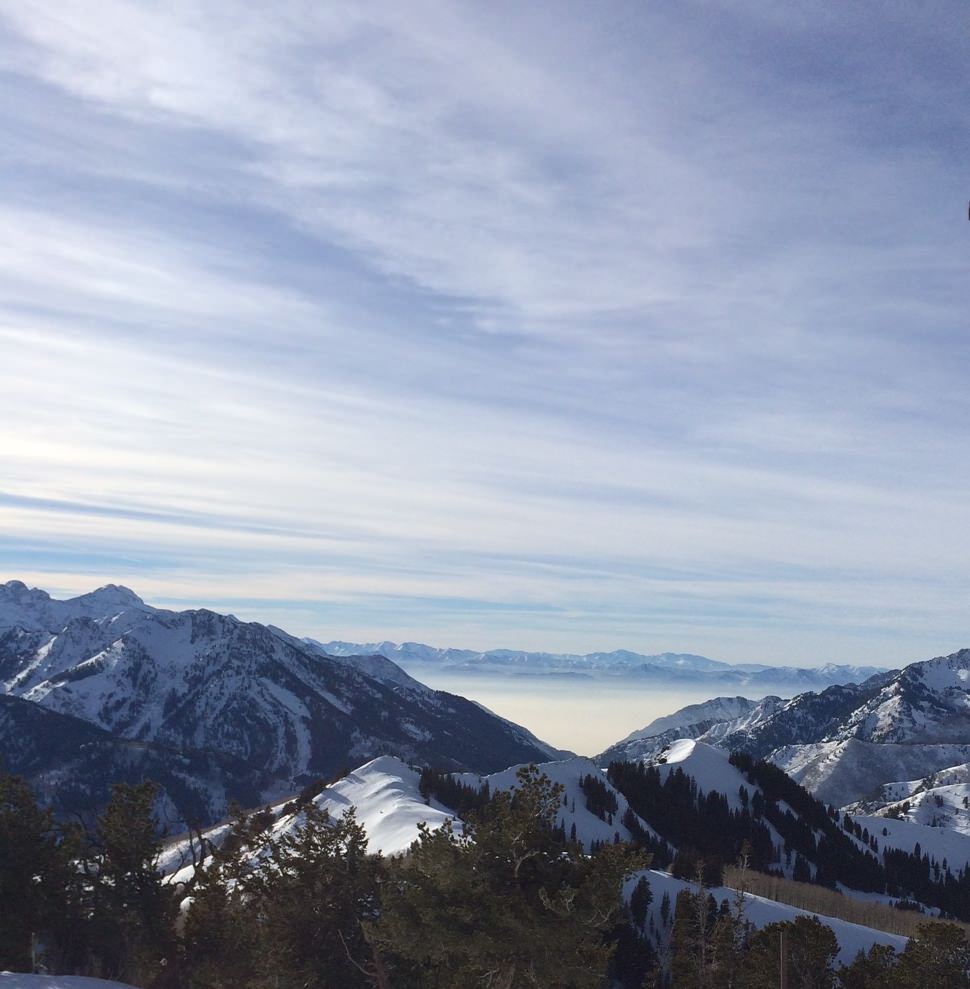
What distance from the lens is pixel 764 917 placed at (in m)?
127

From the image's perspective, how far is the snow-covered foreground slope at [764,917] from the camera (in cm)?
12150

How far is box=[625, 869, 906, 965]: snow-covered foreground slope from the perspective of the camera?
399 ft

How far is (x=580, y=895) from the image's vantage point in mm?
33625

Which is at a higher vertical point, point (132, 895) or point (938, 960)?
point (132, 895)

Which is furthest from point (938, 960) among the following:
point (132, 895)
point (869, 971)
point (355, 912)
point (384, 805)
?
point (384, 805)

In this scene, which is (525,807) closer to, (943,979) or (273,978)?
(273,978)

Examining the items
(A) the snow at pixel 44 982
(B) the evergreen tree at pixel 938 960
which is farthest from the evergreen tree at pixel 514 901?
(B) the evergreen tree at pixel 938 960

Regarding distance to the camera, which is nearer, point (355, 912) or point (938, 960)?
point (355, 912)

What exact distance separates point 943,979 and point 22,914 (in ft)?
200

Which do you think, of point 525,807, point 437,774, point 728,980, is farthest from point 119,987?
point 437,774

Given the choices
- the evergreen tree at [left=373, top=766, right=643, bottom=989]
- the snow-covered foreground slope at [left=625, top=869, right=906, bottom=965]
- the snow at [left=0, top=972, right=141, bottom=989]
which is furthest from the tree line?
the snow-covered foreground slope at [left=625, top=869, right=906, bottom=965]

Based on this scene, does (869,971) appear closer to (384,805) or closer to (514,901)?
(514,901)

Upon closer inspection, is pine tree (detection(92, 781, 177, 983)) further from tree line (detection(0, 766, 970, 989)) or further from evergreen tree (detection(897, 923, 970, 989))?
evergreen tree (detection(897, 923, 970, 989))

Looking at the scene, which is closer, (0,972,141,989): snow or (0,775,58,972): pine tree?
(0,972,141,989): snow
